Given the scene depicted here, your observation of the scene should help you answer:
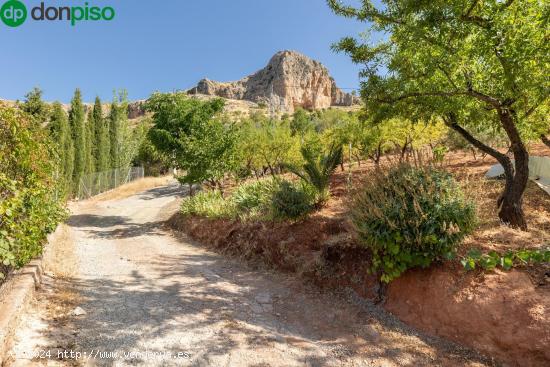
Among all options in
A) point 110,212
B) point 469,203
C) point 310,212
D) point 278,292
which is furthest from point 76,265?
point 110,212

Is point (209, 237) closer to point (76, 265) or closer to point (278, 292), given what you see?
point (76, 265)

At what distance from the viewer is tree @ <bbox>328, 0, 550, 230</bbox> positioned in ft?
15.9

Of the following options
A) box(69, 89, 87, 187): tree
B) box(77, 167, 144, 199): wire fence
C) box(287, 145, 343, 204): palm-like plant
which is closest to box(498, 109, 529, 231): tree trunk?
box(287, 145, 343, 204): palm-like plant

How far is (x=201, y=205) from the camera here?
1366cm

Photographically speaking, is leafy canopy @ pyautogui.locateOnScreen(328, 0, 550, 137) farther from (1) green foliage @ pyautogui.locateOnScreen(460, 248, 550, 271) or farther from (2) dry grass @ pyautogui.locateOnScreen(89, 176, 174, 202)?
(2) dry grass @ pyautogui.locateOnScreen(89, 176, 174, 202)

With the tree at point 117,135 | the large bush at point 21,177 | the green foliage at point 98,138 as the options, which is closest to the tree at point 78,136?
the green foliage at point 98,138

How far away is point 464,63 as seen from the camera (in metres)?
5.60

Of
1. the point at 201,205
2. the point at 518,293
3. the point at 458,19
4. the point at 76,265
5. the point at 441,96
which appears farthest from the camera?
the point at 201,205

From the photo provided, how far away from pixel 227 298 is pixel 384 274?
2638 mm

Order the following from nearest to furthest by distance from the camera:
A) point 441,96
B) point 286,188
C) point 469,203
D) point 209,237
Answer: point 469,203, point 441,96, point 286,188, point 209,237

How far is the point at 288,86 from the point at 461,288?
145539 mm

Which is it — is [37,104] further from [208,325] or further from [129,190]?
[208,325]

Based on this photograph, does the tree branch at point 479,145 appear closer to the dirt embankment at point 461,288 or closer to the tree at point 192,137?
the dirt embankment at point 461,288

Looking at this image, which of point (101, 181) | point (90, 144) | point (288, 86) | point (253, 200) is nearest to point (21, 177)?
point (253, 200)
